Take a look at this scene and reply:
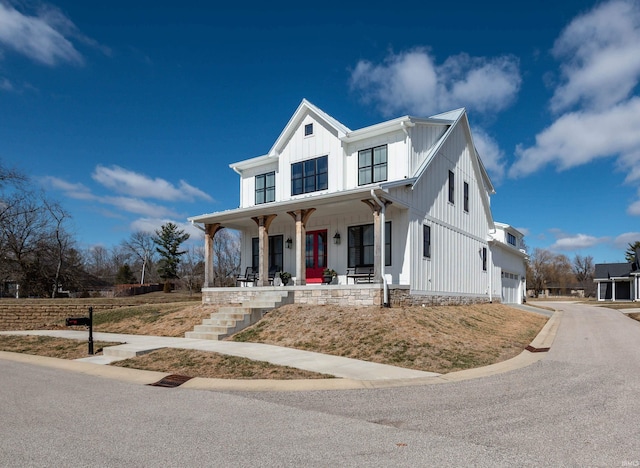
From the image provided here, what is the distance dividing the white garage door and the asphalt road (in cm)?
2048

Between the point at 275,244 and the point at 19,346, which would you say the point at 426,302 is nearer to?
the point at 275,244

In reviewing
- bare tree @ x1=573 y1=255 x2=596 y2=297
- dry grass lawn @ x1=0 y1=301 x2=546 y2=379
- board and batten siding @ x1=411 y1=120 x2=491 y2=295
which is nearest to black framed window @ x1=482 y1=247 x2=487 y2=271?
board and batten siding @ x1=411 y1=120 x2=491 y2=295

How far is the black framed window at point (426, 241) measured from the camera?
16531mm

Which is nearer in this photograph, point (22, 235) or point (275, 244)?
point (275, 244)

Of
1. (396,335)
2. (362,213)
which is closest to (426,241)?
(362,213)

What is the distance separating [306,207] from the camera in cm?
1580

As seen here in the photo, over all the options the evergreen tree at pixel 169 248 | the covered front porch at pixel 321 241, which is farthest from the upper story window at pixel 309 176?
the evergreen tree at pixel 169 248

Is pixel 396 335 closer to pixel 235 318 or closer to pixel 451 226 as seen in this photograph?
pixel 235 318

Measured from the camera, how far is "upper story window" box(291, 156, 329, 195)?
18.3 metres

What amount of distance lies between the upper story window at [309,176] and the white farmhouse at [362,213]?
4 centimetres

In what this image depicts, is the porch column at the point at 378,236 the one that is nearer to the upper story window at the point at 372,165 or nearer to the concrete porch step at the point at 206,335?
the upper story window at the point at 372,165

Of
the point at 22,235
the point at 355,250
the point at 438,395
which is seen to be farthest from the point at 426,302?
the point at 22,235

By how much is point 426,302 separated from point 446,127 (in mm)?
7939

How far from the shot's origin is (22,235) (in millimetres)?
36906
